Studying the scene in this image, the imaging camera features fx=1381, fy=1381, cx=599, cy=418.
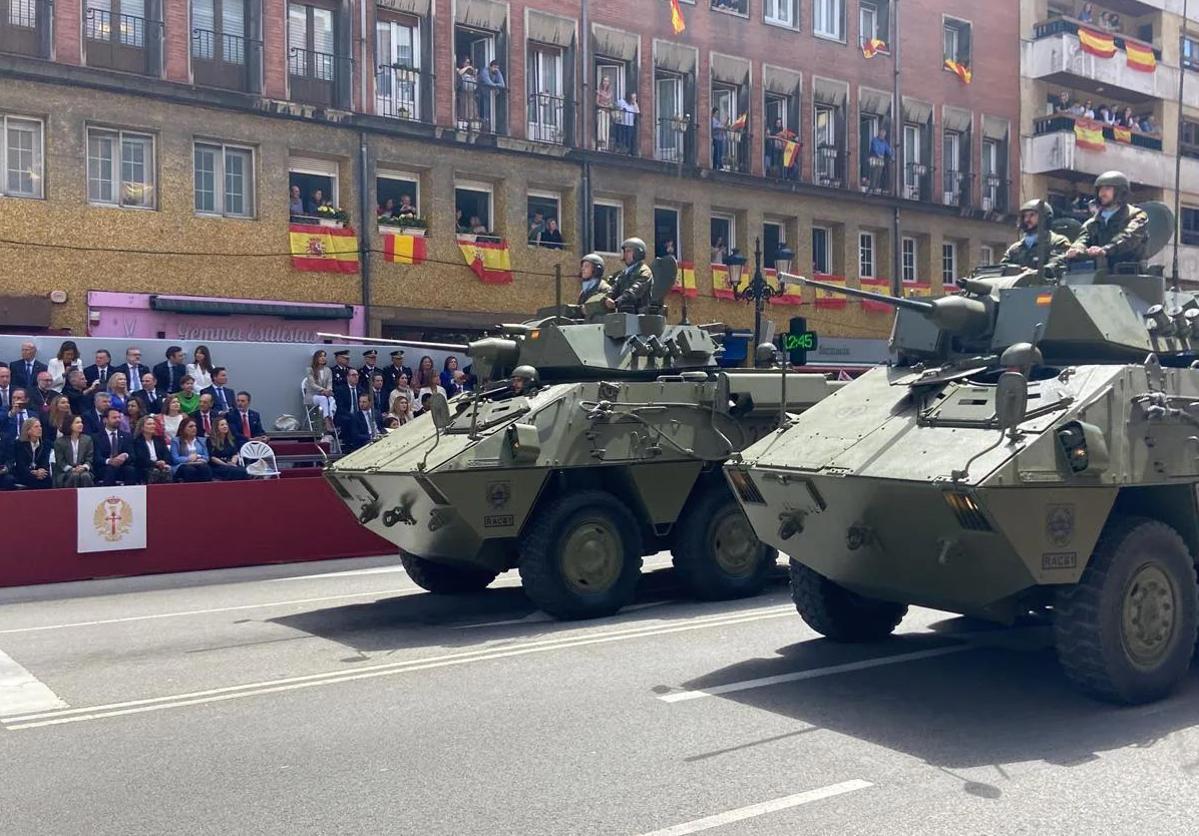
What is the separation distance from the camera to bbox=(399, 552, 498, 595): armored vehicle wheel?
487 inches

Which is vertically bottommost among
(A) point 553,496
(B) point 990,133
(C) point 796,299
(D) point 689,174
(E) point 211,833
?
(E) point 211,833

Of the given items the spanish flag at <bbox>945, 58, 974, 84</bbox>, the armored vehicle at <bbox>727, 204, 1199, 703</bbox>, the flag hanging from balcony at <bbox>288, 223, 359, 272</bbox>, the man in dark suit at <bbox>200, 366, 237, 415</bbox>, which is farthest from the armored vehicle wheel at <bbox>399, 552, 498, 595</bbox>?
the spanish flag at <bbox>945, 58, 974, 84</bbox>

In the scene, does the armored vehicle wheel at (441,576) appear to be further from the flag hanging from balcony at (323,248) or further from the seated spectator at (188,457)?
the flag hanging from balcony at (323,248)

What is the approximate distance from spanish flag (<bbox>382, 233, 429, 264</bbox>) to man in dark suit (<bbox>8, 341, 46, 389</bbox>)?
9227mm

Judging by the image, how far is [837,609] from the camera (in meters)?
9.27

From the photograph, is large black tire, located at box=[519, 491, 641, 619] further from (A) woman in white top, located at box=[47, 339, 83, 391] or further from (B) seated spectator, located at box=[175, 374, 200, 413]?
(A) woman in white top, located at box=[47, 339, 83, 391]

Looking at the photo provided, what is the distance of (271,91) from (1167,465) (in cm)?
1854

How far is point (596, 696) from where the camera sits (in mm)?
8008

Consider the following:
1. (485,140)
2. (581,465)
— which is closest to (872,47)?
(485,140)

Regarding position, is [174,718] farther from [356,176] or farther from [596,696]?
[356,176]

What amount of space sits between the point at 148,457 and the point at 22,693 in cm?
704

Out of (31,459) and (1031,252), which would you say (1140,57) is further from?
(31,459)

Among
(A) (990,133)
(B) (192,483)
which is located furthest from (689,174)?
(B) (192,483)

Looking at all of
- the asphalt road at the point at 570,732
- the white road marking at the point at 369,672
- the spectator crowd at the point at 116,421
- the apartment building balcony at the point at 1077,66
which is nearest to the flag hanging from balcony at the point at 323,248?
the spectator crowd at the point at 116,421
